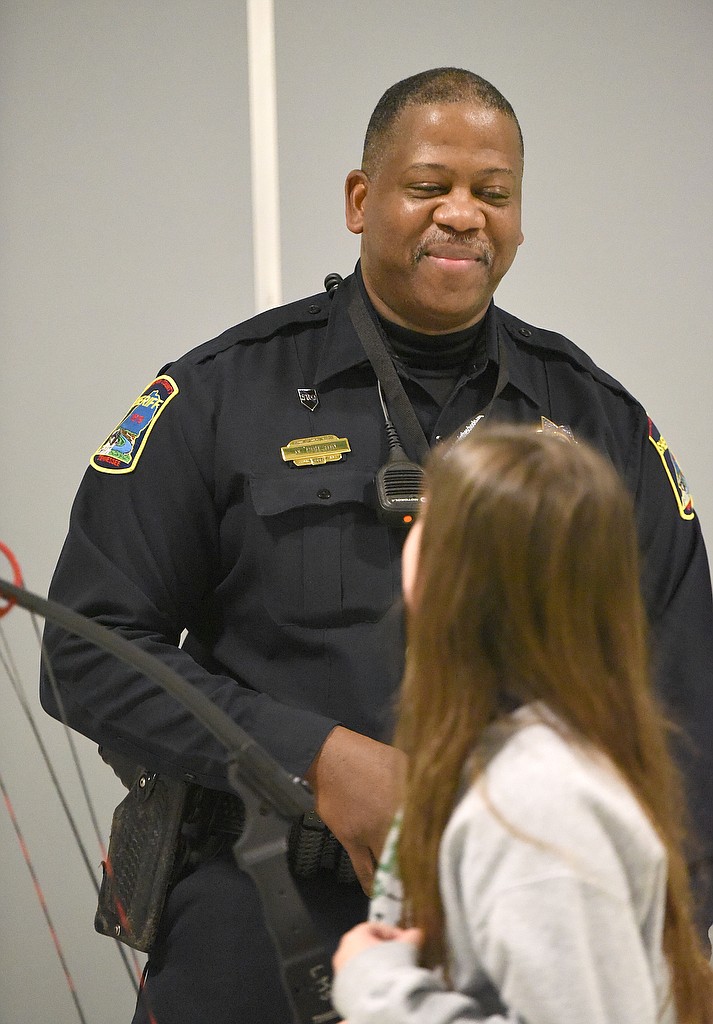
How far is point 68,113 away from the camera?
202 cm

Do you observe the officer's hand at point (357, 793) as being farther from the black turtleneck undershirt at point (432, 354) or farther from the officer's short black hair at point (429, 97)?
the officer's short black hair at point (429, 97)

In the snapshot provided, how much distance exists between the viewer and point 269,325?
5.41 feet

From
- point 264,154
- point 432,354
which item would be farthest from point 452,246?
point 264,154

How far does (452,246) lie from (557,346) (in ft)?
0.90

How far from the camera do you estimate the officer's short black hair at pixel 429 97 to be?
5.14 feet

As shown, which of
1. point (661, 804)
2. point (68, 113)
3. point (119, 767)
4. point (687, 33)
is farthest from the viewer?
point (687, 33)

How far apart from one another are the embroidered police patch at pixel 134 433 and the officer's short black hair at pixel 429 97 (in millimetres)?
425

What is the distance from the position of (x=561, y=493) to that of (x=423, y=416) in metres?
0.80

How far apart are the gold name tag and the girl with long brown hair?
65 centimetres

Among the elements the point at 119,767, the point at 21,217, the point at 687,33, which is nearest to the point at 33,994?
the point at 119,767

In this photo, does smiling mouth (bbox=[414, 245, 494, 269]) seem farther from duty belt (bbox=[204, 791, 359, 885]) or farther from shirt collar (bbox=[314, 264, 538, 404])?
duty belt (bbox=[204, 791, 359, 885])

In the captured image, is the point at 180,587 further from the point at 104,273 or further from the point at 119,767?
the point at 104,273

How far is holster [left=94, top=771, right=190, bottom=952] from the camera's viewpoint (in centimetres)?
139

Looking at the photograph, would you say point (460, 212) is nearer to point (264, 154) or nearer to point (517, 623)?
point (264, 154)
